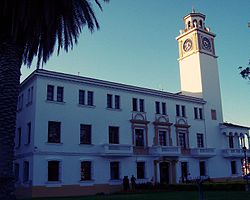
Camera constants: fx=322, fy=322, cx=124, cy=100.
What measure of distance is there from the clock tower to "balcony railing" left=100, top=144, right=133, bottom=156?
52.5ft

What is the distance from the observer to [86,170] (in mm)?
33125

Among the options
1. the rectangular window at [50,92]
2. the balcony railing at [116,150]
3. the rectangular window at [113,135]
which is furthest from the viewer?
the rectangular window at [113,135]

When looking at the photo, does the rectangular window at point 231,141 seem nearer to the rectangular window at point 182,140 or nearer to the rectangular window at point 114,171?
the rectangular window at point 182,140

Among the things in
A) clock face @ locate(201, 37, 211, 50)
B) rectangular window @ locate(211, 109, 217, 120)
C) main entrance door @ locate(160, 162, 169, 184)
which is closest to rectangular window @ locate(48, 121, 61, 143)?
main entrance door @ locate(160, 162, 169, 184)

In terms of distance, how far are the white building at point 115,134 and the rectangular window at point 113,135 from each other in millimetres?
111

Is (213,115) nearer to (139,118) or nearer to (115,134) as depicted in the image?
(139,118)

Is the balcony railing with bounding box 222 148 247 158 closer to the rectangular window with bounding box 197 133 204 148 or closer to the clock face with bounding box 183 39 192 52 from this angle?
the rectangular window with bounding box 197 133 204 148

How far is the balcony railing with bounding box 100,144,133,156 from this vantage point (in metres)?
33.2

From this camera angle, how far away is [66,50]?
18125mm

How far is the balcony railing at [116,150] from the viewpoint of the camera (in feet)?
109

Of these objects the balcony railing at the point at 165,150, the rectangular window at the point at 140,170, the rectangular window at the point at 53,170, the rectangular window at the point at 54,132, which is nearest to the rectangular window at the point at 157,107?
the balcony railing at the point at 165,150

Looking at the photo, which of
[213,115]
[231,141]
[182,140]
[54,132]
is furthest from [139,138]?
[231,141]

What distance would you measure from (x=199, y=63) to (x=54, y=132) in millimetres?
24614

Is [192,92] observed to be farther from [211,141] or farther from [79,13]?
[79,13]
